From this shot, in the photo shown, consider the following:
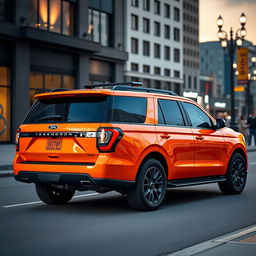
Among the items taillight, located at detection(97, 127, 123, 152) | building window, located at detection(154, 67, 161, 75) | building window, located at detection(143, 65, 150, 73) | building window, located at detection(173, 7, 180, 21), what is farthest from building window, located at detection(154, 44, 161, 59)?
taillight, located at detection(97, 127, 123, 152)

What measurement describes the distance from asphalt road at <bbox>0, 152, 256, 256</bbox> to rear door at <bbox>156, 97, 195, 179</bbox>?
60 centimetres

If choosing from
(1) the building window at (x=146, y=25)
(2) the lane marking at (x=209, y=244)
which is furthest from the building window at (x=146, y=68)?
(2) the lane marking at (x=209, y=244)

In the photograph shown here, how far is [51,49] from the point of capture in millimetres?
33906

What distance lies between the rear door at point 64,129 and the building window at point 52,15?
24.6 m

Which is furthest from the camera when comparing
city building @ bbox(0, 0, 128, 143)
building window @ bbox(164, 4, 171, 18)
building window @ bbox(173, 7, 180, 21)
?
building window @ bbox(173, 7, 180, 21)

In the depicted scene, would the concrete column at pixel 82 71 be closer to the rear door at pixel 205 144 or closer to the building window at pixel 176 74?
the rear door at pixel 205 144

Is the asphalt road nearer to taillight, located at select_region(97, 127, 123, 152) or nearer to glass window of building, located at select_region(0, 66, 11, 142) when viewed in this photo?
taillight, located at select_region(97, 127, 123, 152)

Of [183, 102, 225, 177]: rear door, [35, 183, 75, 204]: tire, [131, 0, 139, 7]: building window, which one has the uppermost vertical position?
[131, 0, 139, 7]: building window

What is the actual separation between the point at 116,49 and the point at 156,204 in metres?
32.3

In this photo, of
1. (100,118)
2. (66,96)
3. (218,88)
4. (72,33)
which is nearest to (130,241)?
(100,118)

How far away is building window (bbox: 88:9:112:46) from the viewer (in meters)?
38.4

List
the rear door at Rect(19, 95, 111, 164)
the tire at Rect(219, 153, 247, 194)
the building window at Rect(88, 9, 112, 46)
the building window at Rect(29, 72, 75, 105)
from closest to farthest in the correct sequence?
the rear door at Rect(19, 95, 111, 164)
the tire at Rect(219, 153, 247, 194)
the building window at Rect(29, 72, 75, 105)
the building window at Rect(88, 9, 112, 46)

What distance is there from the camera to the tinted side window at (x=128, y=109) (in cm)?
827

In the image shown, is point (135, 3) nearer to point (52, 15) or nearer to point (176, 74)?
point (176, 74)
